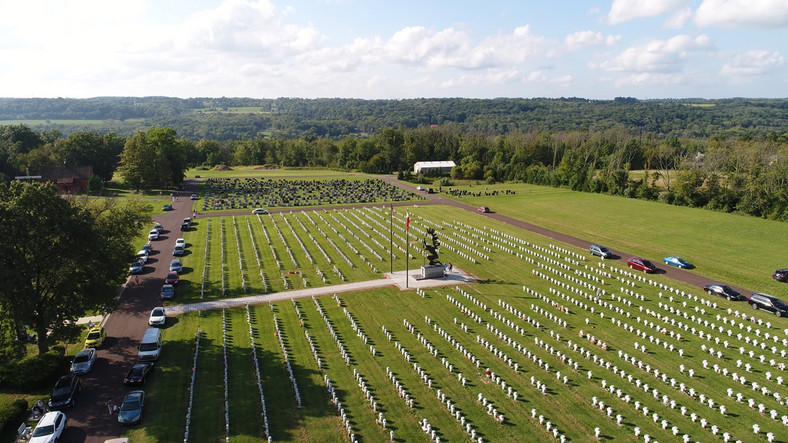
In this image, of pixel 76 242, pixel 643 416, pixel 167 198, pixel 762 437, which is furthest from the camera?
pixel 167 198

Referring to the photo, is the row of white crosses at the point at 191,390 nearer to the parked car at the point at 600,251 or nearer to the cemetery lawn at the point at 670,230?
the parked car at the point at 600,251

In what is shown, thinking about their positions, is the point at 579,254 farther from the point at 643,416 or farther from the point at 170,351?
the point at 170,351

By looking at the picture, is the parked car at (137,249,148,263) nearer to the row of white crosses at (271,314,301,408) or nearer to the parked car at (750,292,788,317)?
the row of white crosses at (271,314,301,408)

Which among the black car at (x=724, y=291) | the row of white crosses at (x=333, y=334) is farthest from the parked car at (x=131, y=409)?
the black car at (x=724, y=291)

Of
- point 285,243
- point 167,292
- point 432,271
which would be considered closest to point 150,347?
point 167,292

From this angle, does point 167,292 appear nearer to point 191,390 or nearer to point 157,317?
point 157,317

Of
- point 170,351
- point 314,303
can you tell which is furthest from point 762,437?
point 170,351
